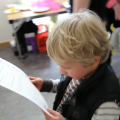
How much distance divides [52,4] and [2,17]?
93 centimetres

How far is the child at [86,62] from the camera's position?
46 centimetres

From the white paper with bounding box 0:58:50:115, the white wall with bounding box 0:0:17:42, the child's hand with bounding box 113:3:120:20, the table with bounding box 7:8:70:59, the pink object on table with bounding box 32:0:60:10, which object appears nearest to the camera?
the white paper with bounding box 0:58:50:115

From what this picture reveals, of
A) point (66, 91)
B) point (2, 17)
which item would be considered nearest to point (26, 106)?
point (66, 91)

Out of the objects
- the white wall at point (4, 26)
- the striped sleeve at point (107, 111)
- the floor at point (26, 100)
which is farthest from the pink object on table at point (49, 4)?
the striped sleeve at point (107, 111)

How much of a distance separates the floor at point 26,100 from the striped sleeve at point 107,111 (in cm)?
84

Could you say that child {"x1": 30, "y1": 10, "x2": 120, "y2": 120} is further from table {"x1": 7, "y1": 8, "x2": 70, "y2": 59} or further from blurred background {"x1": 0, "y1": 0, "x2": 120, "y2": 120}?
table {"x1": 7, "y1": 8, "x2": 70, "y2": 59}

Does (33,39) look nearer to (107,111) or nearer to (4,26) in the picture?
(4,26)

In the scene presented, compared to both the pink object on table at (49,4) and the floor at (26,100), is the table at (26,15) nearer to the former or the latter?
the pink object on table at (49,4)

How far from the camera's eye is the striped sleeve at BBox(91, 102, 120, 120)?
0.50m

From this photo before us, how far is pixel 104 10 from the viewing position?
1242 millimetres

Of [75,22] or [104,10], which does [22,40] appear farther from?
[75,22]

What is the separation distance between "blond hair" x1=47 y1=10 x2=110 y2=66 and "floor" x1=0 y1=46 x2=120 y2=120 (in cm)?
95

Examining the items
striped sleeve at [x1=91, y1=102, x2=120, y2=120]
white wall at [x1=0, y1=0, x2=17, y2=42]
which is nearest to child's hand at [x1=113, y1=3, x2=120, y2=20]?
striped sleeve at [x1=91, y1=102, x2=120, y2=120]

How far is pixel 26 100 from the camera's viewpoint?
4.60 feet
